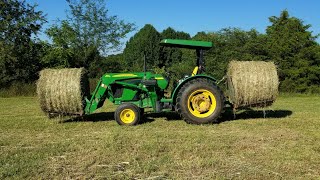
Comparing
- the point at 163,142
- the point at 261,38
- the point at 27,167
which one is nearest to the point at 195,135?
the point at 163,142

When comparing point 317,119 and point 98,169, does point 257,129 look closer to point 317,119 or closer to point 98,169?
point 317,119

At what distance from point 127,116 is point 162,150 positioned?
3.18 metres

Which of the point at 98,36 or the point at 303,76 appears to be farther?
the point at 98,36

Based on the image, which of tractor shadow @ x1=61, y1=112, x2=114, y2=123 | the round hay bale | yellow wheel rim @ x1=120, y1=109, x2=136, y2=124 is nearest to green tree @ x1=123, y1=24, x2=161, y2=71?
tractor shadow @ x1=61, y1=112, x2=114, y2=123

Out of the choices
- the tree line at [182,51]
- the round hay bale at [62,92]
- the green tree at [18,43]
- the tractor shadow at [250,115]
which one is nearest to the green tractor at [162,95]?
the round hay bale at [62,92]

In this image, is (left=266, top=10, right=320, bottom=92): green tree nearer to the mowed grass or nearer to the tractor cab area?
the mowed grass

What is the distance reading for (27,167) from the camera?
5.55 metres

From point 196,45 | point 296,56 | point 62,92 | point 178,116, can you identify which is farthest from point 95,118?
point 296,56

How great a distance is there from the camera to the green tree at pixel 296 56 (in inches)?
927

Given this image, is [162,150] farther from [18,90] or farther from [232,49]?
[232,49]

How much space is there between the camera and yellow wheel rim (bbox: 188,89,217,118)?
9625mm

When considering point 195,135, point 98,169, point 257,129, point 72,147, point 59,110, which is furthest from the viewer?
point 59,110

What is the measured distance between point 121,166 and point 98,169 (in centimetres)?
32

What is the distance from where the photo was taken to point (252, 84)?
9711 millimetres
